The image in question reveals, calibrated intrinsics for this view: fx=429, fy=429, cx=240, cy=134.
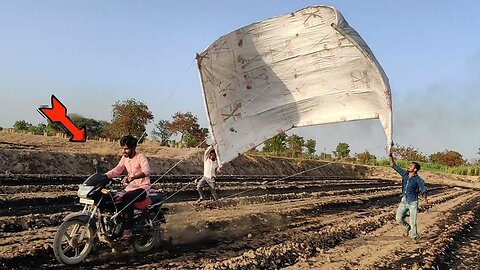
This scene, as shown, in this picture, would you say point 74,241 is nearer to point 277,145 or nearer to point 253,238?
point 253,238

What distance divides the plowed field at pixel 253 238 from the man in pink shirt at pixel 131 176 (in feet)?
1.98

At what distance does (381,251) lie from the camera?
750 centimetres

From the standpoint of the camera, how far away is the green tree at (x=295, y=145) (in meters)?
43.8

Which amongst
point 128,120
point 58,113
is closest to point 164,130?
point 128,120

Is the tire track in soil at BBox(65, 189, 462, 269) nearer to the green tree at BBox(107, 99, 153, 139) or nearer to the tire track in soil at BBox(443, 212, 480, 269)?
the tire track in soil at BBox(443, 212, 480, 269)

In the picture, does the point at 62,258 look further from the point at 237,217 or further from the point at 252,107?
the point at 237,217

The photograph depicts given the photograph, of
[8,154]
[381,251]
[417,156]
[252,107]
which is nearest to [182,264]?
[252,107]

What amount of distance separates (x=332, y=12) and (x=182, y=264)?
4351mm

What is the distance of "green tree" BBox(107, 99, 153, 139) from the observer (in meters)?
37.9

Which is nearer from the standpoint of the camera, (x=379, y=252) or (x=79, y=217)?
(x=79, y=217)

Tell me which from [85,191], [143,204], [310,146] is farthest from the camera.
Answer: [310,146]

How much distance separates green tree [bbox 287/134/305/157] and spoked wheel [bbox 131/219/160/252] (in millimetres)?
37164

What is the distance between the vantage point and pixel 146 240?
6520mm

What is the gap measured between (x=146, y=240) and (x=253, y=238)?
7.34 ft
